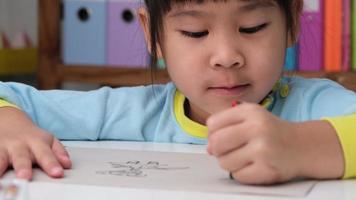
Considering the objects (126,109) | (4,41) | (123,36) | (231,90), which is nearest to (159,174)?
(231,90)

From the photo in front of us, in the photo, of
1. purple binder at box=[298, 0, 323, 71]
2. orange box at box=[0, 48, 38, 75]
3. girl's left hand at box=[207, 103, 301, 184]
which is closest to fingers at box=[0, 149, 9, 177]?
girl's left hand at box=[207, 103, 301, 184]

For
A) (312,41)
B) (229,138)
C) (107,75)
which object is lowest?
(107,75)

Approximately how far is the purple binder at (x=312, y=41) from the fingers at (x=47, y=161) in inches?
45.7

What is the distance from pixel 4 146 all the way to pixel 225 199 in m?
0.29

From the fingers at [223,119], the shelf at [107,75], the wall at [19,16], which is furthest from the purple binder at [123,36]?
the fingers at [223,119]

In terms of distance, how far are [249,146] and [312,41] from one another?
1249 millimetres

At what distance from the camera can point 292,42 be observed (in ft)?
3.16

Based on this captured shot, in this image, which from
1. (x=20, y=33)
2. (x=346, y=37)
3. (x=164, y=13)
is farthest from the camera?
(x=20, y=33)

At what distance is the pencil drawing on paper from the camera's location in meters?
0.62

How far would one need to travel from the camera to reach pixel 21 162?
25.7 inches

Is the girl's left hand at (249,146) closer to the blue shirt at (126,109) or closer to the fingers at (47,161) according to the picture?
the fingers at (47,161)

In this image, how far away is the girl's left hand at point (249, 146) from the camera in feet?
1.89

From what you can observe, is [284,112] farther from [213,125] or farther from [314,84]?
[213,125]

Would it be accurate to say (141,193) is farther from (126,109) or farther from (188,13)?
(126,109)
